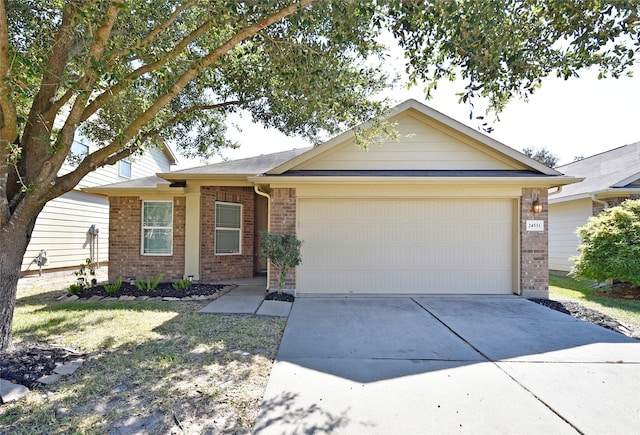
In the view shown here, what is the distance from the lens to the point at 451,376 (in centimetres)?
355

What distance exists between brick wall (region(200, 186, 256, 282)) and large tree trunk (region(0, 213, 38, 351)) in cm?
508

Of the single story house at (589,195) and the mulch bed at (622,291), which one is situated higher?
the single story house at (589,195)

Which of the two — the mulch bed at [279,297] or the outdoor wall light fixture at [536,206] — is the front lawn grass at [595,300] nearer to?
the outdoor wall light fixture at [536,206]

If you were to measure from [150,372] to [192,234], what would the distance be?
578 centimetres

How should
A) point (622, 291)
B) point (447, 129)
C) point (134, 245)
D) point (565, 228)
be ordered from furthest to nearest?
point (565, 228), point (134, 245), point (622, 291), point (447, 129)

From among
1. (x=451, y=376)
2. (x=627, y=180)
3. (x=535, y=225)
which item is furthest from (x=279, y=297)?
(x=627, y=180)

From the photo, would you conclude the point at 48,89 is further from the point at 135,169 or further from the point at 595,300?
the point at 135,169

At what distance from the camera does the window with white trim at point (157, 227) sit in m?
9.23

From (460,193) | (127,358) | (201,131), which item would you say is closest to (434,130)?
(460,193)

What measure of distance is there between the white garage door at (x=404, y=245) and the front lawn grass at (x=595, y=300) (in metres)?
1.75

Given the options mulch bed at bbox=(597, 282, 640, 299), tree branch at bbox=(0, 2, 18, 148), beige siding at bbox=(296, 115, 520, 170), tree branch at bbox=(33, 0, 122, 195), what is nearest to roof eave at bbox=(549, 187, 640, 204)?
mulch bed at bbox=(597, 282, 640, 299)

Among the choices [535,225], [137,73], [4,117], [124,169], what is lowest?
[535,225]

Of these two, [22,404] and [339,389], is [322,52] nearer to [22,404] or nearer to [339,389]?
[339,389]

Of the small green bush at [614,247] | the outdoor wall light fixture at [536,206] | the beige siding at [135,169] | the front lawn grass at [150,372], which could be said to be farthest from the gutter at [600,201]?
the beige siding at [135,169]
